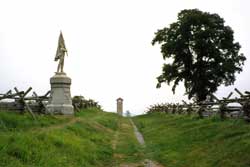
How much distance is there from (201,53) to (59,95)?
836 inches

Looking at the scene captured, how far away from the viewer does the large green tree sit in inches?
1752

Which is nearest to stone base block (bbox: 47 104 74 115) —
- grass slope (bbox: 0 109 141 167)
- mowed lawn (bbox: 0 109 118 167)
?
grass slope (bbox: 0 109 141 167)

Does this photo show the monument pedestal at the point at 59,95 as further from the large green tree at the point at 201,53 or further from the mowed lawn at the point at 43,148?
the large green tree at the point at 201,53

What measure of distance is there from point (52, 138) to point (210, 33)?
32787 mm

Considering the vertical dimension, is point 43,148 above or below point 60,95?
below

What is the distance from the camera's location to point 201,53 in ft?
149

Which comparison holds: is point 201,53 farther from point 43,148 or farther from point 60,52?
point 43,148

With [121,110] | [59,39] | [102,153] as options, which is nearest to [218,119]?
[102,153]

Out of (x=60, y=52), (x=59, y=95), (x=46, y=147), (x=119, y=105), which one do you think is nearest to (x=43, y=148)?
(x=46, y=147)

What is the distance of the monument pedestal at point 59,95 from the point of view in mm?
28297

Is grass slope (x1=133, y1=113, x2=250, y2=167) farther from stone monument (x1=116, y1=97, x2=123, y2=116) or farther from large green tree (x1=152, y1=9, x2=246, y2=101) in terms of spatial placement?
stone monument (x1=116, y1=97, x2=123, y2=116)

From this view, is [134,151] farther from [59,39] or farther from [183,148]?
[59,39]

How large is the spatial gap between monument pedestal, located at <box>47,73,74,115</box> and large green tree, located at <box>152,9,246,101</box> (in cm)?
1923

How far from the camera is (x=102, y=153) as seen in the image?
16.5 m
